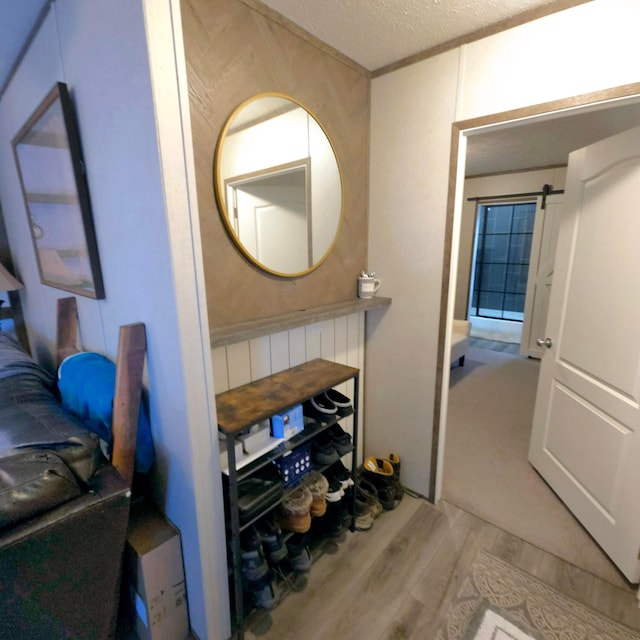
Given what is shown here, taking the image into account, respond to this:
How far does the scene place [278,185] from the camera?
4.78ft

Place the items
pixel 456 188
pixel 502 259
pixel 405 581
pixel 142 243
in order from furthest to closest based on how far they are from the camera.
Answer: pixel 502 259 → pixel 456 188 → pixel 405 581 → pixel 142 243

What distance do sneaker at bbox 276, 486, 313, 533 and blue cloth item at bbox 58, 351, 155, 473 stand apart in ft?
1.90

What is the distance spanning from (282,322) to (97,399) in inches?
28.3

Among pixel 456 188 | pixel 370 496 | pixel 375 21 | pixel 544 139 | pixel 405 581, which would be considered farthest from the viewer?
pixel 544 139

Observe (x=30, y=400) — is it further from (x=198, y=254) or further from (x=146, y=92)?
(x=146, y=92)

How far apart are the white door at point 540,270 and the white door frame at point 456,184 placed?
2.94m

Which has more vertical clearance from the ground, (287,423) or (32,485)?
(32,485)

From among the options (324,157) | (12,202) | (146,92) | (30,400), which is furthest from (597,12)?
(12,202)

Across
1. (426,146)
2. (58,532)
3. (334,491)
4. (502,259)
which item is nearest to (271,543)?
(334,491)

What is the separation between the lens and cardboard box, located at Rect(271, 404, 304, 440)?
133cm

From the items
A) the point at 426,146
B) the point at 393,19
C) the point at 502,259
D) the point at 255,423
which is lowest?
the point at 255,423

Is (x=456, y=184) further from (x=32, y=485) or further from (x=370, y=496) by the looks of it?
(x=32, y=485)

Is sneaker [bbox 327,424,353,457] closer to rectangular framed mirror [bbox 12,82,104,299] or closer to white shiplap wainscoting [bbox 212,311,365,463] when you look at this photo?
white shiplap wainscoting [bbox 212,311,365,463]

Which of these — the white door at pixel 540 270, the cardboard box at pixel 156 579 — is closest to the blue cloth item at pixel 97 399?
the cardboard box at pixel 156 579
